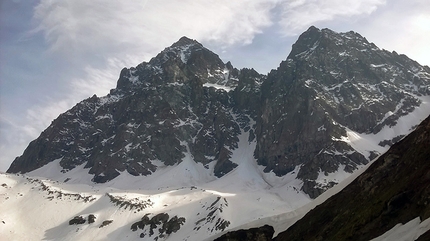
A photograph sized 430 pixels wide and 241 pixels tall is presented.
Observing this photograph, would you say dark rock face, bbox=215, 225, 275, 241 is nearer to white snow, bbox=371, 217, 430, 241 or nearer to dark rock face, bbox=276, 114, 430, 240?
dark rock face, bbox=276, 114, 430, 240

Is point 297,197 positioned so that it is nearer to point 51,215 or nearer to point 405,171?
point 51,215

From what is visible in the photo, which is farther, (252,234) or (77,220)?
(77,220)

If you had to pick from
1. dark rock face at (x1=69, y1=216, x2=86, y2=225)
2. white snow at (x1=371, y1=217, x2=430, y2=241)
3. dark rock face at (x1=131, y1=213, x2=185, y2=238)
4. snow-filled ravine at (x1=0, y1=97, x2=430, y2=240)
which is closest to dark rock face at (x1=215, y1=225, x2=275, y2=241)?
white snow at (x1=371, y1=217, x2=430, y2=241)

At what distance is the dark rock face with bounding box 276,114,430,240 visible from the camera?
100ft

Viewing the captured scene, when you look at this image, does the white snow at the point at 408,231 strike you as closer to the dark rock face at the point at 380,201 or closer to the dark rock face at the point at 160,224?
the dark rock face at the point at 380,201

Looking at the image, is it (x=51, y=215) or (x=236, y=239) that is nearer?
(x=236, y=239)

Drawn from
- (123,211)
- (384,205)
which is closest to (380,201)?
(384,205)

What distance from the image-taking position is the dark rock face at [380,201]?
1204 inches

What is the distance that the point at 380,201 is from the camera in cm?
3509

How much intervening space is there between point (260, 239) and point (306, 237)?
37.8 ft

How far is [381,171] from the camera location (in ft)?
136

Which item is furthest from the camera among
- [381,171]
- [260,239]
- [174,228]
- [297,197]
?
[297,197]

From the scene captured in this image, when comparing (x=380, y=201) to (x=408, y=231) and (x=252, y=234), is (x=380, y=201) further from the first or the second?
(x=252, y=234)

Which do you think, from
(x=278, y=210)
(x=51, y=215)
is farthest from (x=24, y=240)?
(x=278, y=210)
